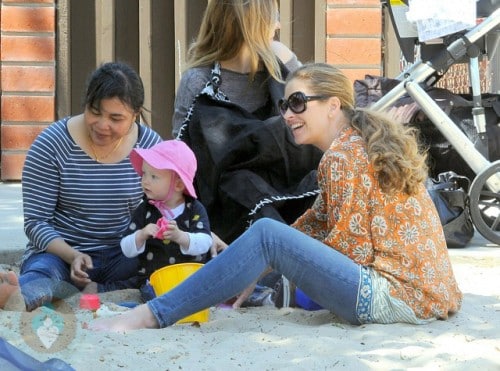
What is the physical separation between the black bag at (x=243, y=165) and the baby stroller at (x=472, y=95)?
4.38 feet

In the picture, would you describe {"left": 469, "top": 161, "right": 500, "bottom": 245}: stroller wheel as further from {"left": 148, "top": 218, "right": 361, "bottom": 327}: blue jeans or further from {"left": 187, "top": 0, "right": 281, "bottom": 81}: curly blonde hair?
{"left": 148, "top": 218, "right": 361, "bottom": 327}: blue jeans

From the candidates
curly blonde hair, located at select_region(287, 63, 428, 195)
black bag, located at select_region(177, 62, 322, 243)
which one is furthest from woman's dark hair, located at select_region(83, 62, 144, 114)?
curly blonde hair, located at select_region(287, 63, 428, 195)

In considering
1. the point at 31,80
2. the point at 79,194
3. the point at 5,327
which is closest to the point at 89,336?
the point at 5,327

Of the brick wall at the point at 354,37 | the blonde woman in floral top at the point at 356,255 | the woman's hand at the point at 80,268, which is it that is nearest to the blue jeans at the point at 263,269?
the blonde woman in floral top at the point at 356,255

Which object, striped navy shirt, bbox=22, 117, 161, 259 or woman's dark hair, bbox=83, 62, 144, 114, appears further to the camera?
striped navy shirt, bbox=22, 117, 161, 259

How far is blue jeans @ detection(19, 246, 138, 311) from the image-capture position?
3811 millimetres

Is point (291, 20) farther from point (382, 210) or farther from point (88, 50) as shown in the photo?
point (382, 210)

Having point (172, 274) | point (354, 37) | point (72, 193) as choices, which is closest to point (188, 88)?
point (72, 193)

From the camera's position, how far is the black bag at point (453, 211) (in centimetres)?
552

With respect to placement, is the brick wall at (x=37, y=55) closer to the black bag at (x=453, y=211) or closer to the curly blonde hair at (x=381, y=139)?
the black bag at (x=453, y=211)

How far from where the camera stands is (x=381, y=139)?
345 centimetres

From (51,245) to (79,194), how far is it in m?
0.24

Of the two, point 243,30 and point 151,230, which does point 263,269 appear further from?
point 243,30

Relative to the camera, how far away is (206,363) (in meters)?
3.01
